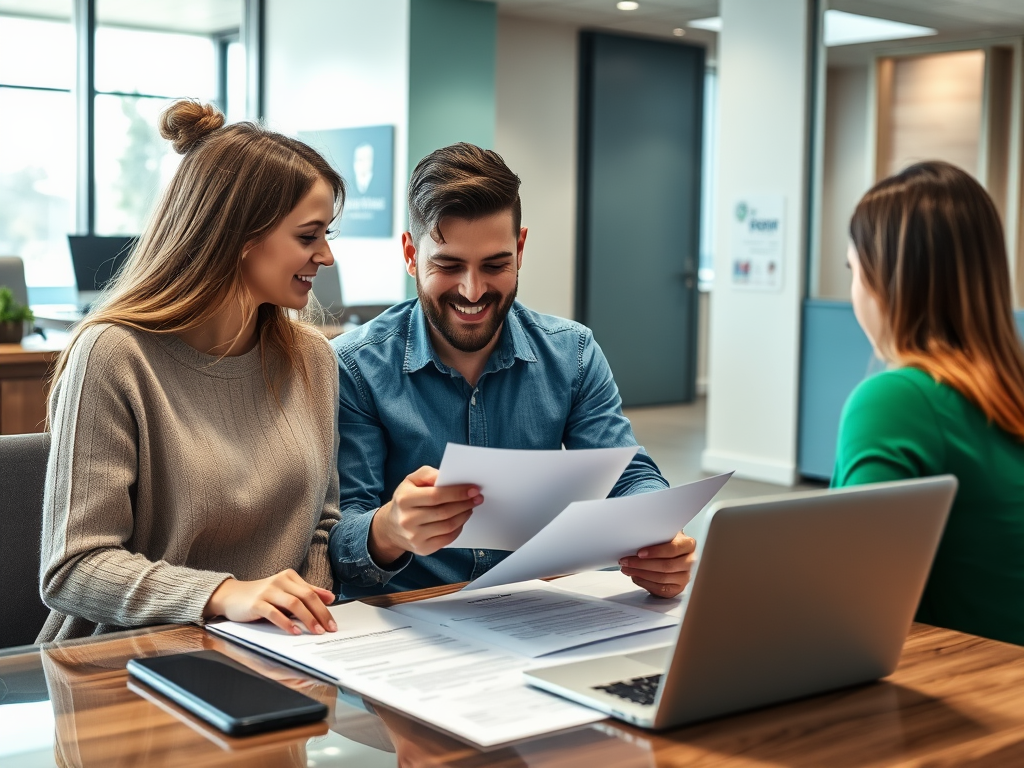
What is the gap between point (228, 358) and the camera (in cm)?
154

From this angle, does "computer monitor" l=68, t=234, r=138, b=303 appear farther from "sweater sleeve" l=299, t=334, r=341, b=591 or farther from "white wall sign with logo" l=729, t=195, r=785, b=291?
"sweater sleeve" l=299, t=334, r=341, b=591

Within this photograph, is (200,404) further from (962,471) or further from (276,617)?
(962,471)

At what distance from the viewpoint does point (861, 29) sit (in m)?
5.91

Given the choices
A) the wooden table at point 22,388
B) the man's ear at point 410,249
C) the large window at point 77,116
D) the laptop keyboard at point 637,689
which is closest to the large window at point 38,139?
the large window at point 77,116

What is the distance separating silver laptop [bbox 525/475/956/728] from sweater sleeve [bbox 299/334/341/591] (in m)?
0.59

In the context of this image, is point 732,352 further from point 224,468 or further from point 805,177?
point 224,468

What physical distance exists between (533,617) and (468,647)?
140mm

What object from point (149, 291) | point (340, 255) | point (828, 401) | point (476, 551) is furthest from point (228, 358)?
point (340, 255)

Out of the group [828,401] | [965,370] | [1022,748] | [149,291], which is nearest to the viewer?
[1022,748]

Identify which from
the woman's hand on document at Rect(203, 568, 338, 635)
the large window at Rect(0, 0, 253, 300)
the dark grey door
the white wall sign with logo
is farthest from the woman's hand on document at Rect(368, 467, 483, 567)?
the dark grey door

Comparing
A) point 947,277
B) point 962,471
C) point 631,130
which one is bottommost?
point 962,471

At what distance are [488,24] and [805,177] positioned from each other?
2.52 m

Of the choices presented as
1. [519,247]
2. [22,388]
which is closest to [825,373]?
[22,388]

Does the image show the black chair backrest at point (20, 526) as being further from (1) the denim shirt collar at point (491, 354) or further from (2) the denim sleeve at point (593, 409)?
(2) the denim sleeve at point (593, 409)
